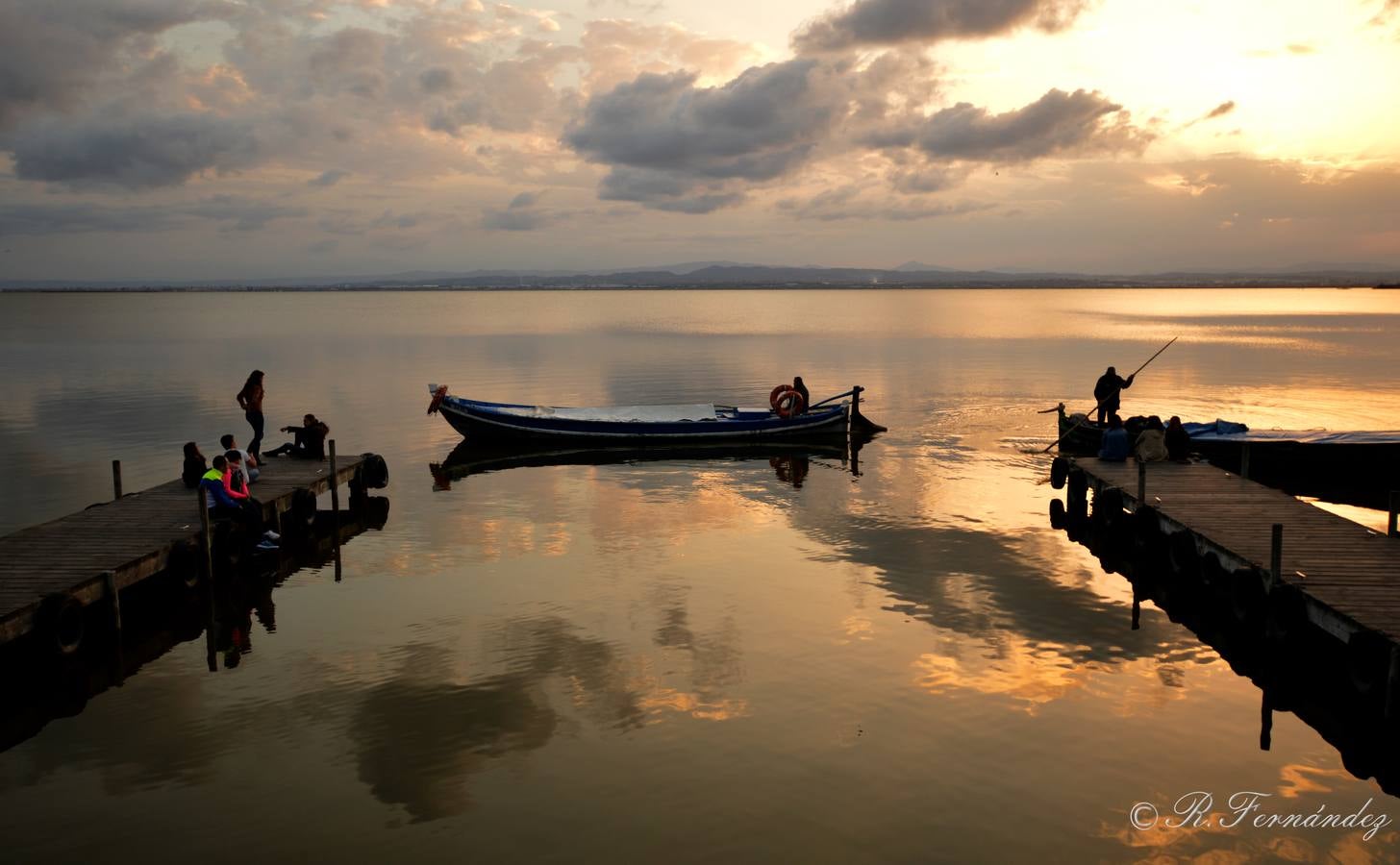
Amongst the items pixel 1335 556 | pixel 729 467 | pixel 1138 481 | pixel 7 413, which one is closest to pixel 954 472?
pixel 729 467

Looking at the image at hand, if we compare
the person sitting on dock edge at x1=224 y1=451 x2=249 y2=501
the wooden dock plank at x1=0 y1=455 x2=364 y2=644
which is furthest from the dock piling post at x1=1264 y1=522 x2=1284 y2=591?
the person sitting on dock edge at x1=224 y1=451 x2=249 y2=501

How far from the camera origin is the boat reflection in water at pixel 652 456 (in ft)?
106

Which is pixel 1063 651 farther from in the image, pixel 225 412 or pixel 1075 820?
pixel 225 412

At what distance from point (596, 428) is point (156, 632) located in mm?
18886

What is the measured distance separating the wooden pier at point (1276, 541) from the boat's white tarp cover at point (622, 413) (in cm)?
1587

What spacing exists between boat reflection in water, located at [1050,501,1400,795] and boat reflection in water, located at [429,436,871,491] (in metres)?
12.9

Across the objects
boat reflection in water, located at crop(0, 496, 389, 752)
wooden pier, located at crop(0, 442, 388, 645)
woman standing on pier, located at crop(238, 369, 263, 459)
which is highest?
woman standing on pier, located at crop(238, 369, 263, 459)

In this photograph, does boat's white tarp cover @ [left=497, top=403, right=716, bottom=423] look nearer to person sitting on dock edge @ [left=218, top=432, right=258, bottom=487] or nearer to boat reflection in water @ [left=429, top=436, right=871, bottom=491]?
boat reflection in water @ [left=429, top=436, right=871, bottom=491]

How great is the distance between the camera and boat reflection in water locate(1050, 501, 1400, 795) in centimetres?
1227

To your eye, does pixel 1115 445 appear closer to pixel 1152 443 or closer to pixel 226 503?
pixel 1152 443

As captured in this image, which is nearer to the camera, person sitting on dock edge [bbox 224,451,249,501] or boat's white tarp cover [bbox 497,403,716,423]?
person sitting on dock edge [bbox 224,451,249,501]

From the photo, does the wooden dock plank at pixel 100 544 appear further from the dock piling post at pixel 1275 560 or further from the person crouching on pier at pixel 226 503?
the dock piling post at pixel 1275 560

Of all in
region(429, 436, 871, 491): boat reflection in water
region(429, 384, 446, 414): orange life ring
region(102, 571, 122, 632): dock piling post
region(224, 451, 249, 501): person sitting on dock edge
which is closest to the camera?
region(102, 571, 122, 632): dock piling post

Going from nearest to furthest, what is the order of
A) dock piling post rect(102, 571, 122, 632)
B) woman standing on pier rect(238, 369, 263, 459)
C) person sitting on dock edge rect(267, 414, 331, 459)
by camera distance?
dock piling post rect(102, 571, 122, 632)
person sitting on dock edge rect(267, 414, 331, 459)
woman standing on pier rect(238, 369, 263, 459)
